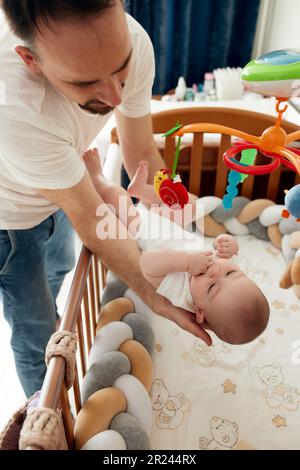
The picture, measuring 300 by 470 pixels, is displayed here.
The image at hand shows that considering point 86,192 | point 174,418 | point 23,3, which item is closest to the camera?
point 23,3

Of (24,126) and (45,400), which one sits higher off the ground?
(24,126)

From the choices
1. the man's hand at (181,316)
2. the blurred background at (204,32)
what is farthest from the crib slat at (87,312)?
the blurred background at (204,32)

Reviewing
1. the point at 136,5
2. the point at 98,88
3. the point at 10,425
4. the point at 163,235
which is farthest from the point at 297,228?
the point at 136,5

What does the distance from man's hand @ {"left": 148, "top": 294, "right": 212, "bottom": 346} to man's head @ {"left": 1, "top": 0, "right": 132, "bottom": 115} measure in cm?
46

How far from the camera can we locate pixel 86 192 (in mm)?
874

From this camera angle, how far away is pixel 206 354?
3.78 ft

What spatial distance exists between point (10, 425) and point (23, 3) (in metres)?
0.76

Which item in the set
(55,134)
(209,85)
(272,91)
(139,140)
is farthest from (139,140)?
(209,85)

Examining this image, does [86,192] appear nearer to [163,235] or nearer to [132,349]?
→ [163,235]

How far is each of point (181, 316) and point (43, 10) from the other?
64 centimetres

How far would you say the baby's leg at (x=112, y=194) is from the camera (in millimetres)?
1105

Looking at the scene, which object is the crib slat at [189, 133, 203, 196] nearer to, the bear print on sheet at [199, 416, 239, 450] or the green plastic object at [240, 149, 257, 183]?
the green plastic object at [240, 149, 257, 183]

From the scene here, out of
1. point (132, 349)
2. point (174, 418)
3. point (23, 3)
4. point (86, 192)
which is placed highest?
point (23, 3)

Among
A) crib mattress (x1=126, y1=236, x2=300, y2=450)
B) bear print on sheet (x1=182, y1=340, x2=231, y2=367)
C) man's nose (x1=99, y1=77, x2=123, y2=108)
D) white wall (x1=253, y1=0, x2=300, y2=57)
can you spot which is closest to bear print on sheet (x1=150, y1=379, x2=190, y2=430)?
crib mattress (x1=126, y1=236, x2=300, y2=450)
